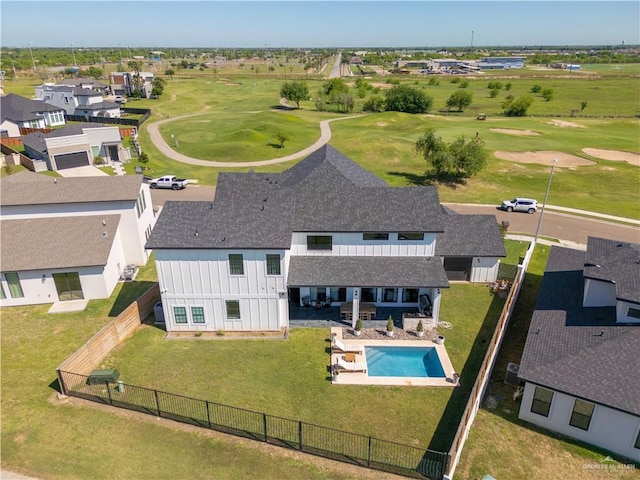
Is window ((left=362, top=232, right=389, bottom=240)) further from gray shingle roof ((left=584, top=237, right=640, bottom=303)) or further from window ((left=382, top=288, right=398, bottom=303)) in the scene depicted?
gray shingle roof ((left=584, top=237, right=640, bottom=303))

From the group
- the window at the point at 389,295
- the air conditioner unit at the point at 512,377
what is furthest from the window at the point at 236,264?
the air conditioner unit at the point at 512,377

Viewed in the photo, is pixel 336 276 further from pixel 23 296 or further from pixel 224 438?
pixel 23 296

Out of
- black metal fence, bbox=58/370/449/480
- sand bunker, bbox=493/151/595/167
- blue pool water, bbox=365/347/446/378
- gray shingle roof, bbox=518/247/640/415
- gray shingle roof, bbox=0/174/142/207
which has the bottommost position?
blue pool water, bbox=365/347/446/378

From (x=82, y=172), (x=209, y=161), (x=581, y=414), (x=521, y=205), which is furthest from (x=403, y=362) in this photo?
(x=209, y=161)

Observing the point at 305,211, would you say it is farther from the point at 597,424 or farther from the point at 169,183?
the point at 169,183

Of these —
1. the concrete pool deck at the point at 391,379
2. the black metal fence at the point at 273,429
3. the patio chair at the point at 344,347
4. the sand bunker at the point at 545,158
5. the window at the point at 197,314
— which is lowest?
the concrete pool deck at the point at 391,379

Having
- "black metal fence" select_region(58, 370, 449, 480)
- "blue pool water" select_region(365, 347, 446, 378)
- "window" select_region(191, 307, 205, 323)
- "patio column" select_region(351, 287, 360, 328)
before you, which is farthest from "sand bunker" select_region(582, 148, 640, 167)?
"window" select_region(191, 307, 205, 323)

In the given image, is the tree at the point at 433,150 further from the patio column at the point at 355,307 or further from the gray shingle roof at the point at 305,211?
the patio column at the point at 355,307
